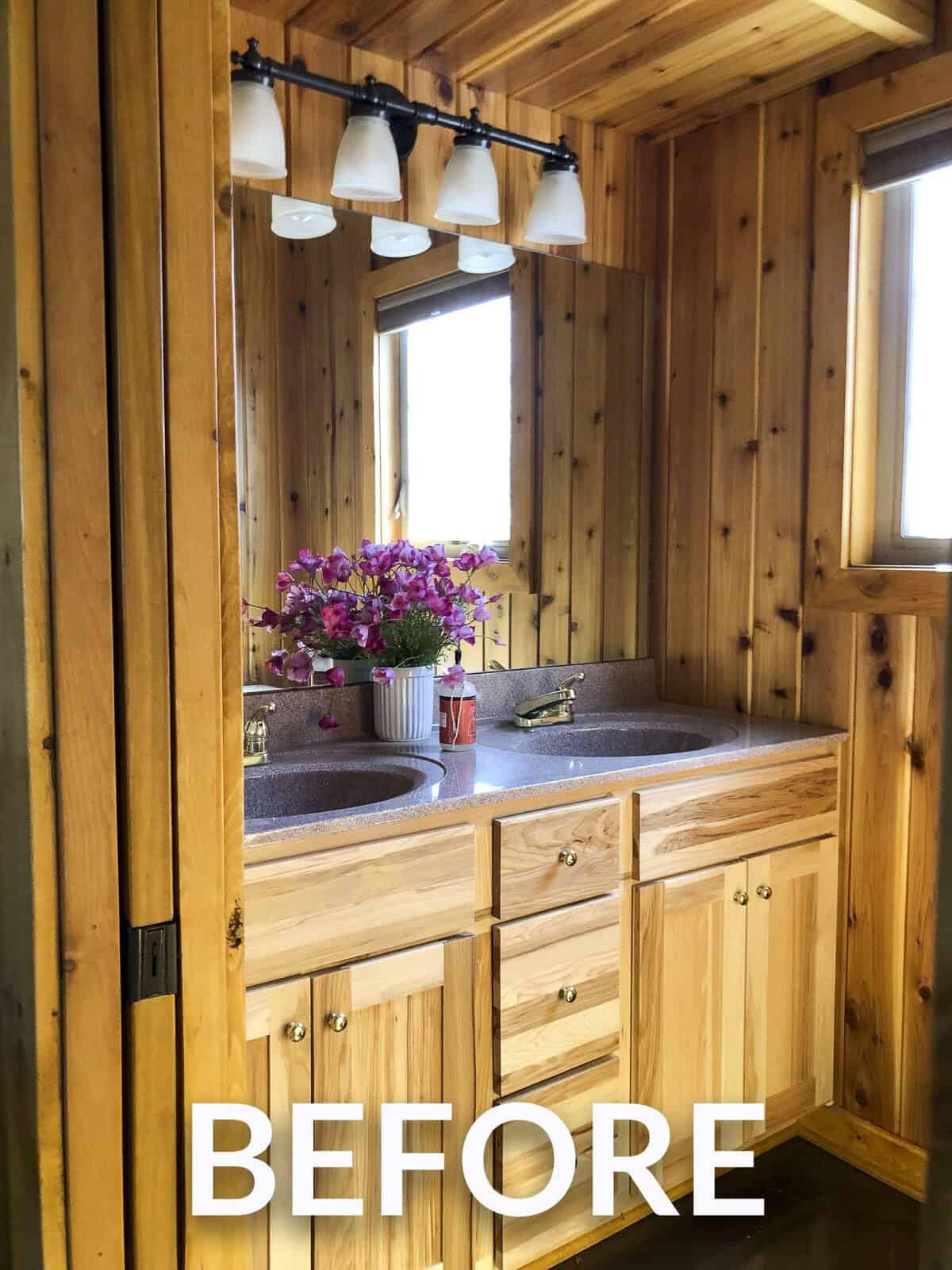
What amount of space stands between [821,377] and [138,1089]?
1.97 m

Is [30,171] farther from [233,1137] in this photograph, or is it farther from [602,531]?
[602,531]

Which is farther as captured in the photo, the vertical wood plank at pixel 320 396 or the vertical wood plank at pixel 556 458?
the vertical wood plank at pixel 556 458

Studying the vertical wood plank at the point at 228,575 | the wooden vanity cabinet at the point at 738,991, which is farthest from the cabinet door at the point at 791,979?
the vertical wood plank at the point at 228,575

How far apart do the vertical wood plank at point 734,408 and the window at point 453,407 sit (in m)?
0.51

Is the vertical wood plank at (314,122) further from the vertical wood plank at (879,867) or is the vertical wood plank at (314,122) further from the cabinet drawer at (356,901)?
the vertical wood plank at (879,867)

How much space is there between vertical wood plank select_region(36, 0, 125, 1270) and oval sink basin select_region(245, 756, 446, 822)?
97 cm

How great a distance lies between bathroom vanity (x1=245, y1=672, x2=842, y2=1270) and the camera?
1552mm

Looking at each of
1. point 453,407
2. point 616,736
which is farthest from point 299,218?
point 616,736

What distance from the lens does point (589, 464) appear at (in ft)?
8.45

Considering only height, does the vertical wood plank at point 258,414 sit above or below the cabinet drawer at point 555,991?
above

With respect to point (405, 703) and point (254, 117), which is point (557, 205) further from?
point (405, 703)

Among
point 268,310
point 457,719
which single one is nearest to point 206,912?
point 457,719

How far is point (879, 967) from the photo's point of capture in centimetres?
225

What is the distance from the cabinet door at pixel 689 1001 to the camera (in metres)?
1.97
